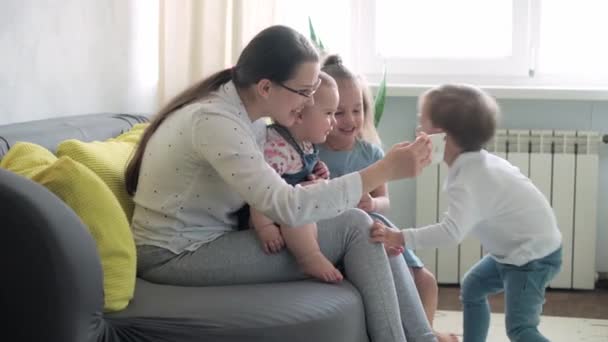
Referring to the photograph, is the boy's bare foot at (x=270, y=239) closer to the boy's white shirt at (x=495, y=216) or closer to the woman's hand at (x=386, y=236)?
the woman's hand at (x=386, y=236)

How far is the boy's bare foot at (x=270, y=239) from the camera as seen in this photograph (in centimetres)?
207

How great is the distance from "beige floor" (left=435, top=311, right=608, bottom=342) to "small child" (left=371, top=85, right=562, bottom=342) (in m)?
0.83

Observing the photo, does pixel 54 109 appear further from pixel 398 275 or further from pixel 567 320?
→ pixel 567 320

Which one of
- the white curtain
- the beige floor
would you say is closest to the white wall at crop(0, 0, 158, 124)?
the white curtain

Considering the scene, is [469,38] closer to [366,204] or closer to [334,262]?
[366,204]

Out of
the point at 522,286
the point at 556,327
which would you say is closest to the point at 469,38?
the point at 556,327

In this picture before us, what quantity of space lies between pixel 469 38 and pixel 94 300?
9.21 feet

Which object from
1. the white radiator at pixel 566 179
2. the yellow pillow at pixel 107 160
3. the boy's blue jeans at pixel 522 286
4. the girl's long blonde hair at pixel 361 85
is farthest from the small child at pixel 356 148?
the white radiator at pixel 566 179

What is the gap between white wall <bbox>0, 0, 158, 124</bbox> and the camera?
Result: 2.51 m

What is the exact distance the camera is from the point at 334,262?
2.16 metres

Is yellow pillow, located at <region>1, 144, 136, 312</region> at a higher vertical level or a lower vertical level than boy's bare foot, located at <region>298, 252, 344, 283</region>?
higher

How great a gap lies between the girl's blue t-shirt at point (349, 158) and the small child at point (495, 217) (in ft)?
0.71

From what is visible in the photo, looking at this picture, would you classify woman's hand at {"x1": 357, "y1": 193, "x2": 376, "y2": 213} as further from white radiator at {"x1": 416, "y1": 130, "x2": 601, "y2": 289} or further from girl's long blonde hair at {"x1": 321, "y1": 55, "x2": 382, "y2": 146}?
white radiator at {"x1": 416, "y1": 130, "x2": 601, "y2": 289}

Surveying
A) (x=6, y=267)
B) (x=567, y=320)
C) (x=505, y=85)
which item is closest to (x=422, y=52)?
(x=505, y=85)
